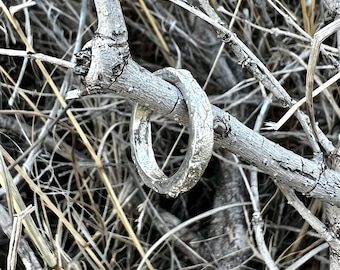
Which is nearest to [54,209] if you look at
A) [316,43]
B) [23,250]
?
[23,250]

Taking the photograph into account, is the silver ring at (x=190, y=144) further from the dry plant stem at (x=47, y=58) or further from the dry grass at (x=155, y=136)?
the dry grass at (x=155, y=136)

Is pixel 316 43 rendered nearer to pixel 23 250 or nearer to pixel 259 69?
pixel 259 69

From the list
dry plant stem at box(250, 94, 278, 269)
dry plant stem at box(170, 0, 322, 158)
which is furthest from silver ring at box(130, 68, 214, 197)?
dry plant stem at box(250, 94, 278, 269)

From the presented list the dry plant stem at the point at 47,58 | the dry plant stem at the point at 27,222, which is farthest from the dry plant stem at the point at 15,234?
the dry plant stem at the point at 47,58

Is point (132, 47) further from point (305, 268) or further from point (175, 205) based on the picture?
point (305, 268)

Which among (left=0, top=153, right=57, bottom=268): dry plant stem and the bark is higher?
(left=0, top=153, right=57, bottom=268): dry plant stem

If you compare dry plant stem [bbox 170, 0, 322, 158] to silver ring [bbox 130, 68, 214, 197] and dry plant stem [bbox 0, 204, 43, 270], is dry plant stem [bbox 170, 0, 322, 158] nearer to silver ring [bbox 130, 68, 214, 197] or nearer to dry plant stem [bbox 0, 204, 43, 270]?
silver ring [bbox 130, 68, 214, 197]
